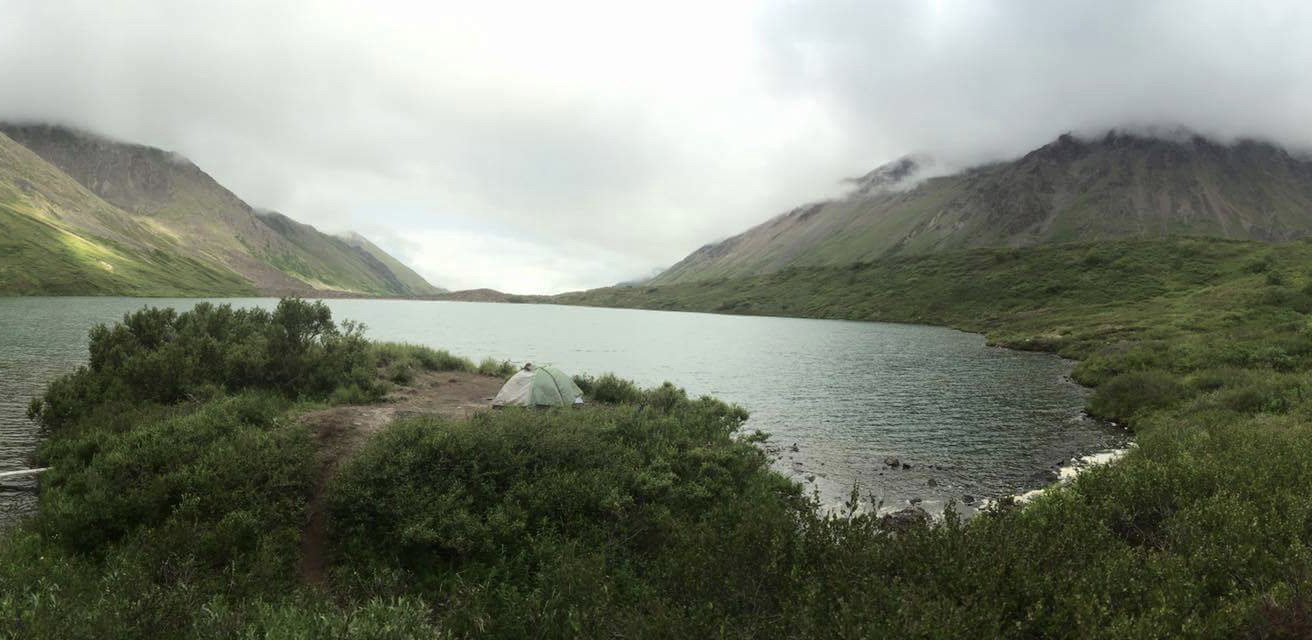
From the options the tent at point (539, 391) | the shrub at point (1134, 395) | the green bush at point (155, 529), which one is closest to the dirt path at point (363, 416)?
the green bush at point (155, 529)

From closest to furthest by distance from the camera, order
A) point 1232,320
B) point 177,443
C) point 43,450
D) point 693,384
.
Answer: point 177,443
point 43,450
point 693,384
point 1232,320

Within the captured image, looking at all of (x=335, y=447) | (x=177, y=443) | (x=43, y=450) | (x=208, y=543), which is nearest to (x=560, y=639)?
(x=208, y=543)

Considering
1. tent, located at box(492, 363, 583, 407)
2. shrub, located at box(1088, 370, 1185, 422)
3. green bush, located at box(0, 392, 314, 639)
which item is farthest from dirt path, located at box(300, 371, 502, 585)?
shrub, located at box(1088, 370, 1185, 422)

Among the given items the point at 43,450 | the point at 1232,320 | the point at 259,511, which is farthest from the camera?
the point at 1232,320

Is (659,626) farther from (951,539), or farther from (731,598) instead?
(951,539)

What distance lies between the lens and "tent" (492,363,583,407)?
2705 centimetres

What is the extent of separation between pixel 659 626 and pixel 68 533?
14.1m

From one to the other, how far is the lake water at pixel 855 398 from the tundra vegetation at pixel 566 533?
15.6ft

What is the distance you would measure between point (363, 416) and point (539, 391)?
812 cm

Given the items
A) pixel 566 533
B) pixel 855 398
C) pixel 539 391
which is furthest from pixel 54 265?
pixel 566 533

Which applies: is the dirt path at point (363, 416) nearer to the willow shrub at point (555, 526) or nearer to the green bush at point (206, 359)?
the willow shrub at point (555, 526)

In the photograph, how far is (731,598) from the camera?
955 centimetres

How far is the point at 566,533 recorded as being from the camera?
563 inches

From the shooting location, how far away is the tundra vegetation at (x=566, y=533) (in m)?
8.34
